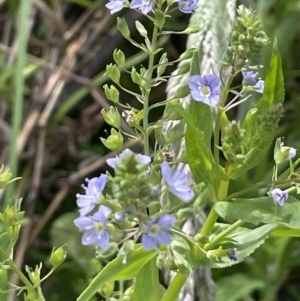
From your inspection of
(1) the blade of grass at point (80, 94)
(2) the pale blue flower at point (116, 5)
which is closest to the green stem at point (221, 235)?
(2) the pale blue flower at point (116, 5)

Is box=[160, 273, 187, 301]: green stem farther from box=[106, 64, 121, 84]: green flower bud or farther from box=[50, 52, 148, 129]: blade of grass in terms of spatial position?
box=[50, 52, 148, 129]: blade of grass

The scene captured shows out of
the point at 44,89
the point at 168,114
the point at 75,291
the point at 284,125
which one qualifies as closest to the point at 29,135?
the point at 44,89

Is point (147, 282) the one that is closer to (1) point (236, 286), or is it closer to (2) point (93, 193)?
(2) point (93, 193)

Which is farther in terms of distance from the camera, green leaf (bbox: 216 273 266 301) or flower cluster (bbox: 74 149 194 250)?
green leaf (bbox: 216 273 266 301)

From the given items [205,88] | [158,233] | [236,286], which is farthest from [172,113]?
[236,286]

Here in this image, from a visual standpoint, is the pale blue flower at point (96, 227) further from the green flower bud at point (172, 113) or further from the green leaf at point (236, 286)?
the green leaf at point (236, 286)

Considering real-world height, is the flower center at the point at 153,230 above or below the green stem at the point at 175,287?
above

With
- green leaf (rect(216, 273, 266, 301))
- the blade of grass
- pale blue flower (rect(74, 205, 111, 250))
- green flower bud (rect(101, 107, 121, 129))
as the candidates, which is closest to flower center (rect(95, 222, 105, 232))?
pale blue flower (rect(74, 205, 111, 250))
